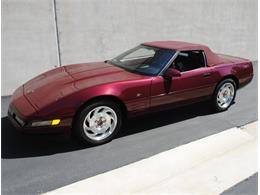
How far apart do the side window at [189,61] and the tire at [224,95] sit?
551 mm

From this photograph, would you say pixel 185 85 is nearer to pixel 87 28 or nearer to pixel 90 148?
pixel 90 148

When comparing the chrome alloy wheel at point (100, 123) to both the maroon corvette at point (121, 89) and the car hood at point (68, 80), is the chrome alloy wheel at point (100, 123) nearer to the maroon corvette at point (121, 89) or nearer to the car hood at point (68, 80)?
the maroon corvette at point (121, 89)

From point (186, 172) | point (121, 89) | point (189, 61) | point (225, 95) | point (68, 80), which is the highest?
point (189, 61)

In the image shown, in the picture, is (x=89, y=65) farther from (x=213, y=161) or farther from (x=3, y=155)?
(x=213, y=161)

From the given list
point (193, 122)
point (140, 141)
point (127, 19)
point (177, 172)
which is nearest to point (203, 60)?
point (193, 122)

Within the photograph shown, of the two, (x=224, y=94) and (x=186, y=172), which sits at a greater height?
(x=224, y=94)

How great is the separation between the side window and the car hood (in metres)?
0.75

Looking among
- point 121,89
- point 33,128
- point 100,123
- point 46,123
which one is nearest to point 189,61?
point 121,89

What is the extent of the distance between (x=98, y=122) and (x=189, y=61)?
192 centimetres

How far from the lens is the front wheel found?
202 inches

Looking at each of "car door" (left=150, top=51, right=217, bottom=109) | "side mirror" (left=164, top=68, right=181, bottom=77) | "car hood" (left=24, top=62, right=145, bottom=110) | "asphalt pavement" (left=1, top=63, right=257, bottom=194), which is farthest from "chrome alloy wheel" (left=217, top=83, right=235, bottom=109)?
"car hood" (left=24, top=62, right=145, bottom=110)

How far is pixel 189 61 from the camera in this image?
4.86 m

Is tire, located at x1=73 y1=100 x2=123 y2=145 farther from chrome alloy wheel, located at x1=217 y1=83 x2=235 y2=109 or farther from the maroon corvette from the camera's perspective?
chrome alloy wheel, located at x1=217 y1=83 x2=235 y2=109

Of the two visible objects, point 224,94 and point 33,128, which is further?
point 224,94
